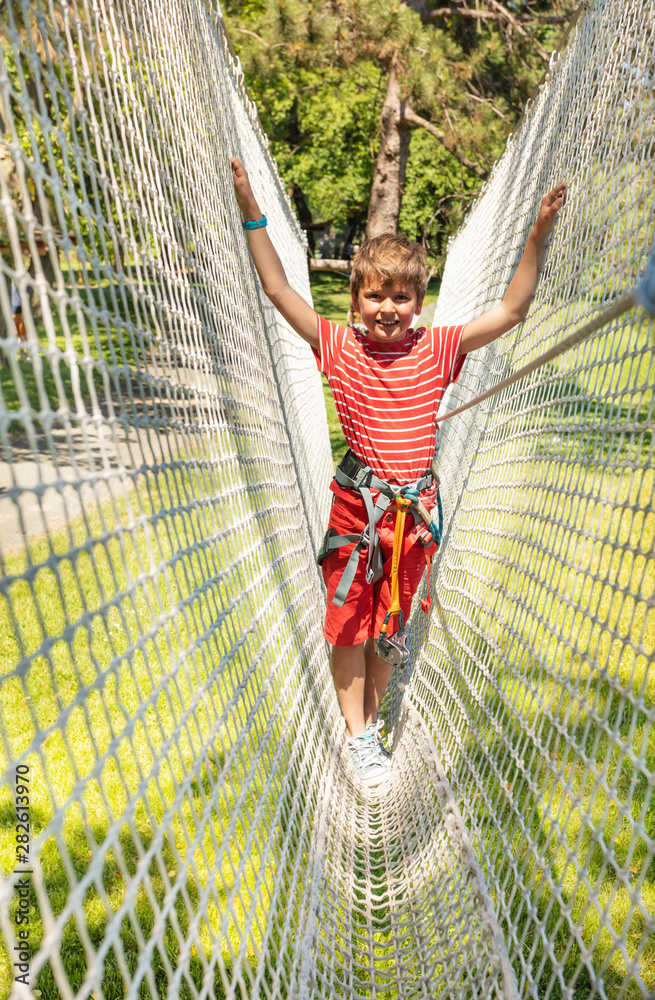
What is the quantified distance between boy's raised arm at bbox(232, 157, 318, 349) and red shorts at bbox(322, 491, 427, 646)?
0.42 metres

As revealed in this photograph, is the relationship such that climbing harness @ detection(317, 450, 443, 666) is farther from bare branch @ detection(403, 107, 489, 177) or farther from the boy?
bare branch @ detection(403, 107, 489, 177)

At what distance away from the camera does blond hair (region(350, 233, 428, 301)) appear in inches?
70.2

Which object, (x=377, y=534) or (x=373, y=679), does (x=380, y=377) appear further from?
(x=373, y=679)

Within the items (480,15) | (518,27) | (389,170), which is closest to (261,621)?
(389,170)

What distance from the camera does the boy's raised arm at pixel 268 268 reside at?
1.72m

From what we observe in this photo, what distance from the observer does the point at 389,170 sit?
7160mm

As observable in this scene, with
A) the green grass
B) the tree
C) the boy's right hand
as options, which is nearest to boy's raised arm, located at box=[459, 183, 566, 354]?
the boy's right hand

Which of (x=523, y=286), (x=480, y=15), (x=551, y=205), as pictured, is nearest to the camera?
(x=551, y=205)

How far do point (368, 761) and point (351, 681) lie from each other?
211 millimetres

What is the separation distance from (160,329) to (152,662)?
64.7 inches

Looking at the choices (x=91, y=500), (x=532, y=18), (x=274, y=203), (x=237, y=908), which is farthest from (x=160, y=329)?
(x=532, y=18)

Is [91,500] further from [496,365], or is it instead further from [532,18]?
[532,18]

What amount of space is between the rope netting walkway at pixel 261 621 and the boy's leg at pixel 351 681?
8 centimetres

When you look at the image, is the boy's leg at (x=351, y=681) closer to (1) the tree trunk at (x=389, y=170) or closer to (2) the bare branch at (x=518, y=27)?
(1) the tree trunk at (x=389, y=170)
